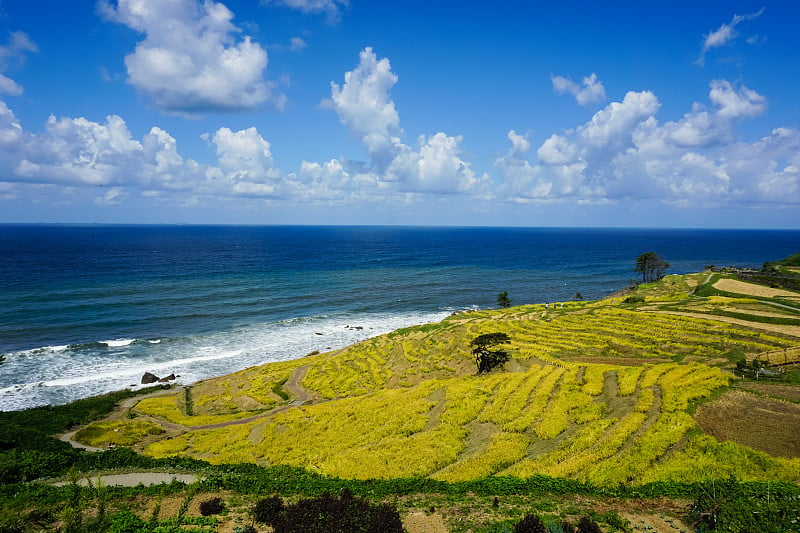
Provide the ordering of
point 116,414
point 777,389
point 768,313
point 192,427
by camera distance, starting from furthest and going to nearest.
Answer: point 768,313, point 116,414, point 192,427, point 777,389

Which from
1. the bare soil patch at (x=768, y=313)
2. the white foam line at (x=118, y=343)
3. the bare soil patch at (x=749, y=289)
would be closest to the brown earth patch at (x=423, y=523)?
the bare soil patch at (x=768, y=313)

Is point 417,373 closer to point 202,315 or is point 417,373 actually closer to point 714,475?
point 714,475

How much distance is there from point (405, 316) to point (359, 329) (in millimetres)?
16967

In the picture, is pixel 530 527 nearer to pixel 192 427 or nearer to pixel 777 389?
pixel 777 389

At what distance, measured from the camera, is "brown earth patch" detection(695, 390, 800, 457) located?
29539 mm

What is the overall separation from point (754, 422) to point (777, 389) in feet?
31.1

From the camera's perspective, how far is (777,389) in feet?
127

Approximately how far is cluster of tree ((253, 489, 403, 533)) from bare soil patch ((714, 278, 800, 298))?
9774 centimetres

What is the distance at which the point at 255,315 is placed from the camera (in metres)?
107

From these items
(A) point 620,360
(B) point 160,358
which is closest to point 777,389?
(A) point 620,360

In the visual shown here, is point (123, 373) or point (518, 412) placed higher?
point (518, 412)

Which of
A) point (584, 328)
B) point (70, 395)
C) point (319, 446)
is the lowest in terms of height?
point (70, 395)

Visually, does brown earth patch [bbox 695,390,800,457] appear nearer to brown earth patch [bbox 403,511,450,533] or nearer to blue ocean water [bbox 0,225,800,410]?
brown earth patch [bbox 403,511,450,533]

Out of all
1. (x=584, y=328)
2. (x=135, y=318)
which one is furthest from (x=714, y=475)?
(x=135, y=318)
